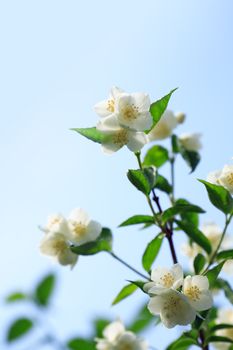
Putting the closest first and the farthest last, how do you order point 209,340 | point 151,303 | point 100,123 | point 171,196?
point 151,303 < point 100,123 < point 209,340 < point 171,196

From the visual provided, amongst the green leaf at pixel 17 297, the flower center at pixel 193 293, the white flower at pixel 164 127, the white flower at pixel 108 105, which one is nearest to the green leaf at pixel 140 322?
the green leaf at pixel 17 297

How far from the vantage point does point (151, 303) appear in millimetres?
1646

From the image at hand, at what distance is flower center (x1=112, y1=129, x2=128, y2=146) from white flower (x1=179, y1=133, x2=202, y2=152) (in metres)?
0.81

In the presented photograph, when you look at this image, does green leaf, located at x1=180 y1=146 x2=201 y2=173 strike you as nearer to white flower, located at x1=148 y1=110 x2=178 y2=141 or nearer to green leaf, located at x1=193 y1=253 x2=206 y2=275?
white flower, located at x1=148 y1=110 x2=178 y2=141

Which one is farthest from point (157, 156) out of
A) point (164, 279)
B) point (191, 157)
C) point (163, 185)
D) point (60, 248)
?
point (164, 279)

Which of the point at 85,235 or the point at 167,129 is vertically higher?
the point at 167,129

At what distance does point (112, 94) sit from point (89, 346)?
1.03 metres

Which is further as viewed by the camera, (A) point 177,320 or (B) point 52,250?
(B) point 52,250

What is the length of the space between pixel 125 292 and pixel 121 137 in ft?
1.91

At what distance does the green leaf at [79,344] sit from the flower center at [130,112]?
3.19ft

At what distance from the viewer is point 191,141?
2.62 m

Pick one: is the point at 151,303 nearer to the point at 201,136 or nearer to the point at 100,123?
the point at 100,123

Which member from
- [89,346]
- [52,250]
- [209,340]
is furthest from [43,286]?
[209,340]

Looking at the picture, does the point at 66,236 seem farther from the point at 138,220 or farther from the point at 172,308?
the point at 172,308
